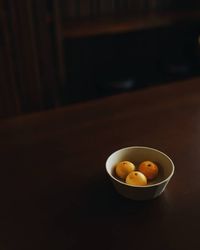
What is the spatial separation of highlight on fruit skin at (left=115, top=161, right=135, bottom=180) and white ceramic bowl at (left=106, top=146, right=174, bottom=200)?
15mm

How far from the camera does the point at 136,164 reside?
2.97ft

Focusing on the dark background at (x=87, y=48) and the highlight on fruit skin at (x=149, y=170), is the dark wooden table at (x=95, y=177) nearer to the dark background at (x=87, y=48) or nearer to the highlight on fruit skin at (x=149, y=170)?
the highlight on fruit skin at (x=149, y=170)

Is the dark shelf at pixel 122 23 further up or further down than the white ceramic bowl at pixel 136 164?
further up

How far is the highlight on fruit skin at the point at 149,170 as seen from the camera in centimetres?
85

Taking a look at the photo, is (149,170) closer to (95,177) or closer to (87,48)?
(95,177)

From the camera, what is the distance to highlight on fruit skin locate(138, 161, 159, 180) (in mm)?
846

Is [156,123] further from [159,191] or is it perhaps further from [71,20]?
[71,20]

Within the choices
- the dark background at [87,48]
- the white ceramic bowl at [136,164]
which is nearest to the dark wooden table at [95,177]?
the white ceramic bowl at [136,164]

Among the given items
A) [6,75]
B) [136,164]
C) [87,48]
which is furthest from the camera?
[87,48]

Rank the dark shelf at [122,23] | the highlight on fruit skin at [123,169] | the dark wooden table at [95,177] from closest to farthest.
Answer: the dark wooden table at [95,177] < the highlight on fruit skin at [123,169] < the dark shelf at [122,23]

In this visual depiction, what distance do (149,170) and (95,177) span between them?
147 mm

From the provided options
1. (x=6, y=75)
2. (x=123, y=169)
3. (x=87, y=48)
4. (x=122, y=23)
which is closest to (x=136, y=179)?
(x=123, y=169)

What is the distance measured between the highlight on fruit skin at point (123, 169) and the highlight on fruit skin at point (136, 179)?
26 mm

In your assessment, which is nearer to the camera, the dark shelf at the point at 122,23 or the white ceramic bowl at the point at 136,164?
the white ceramic bowl at the point at 136,164
